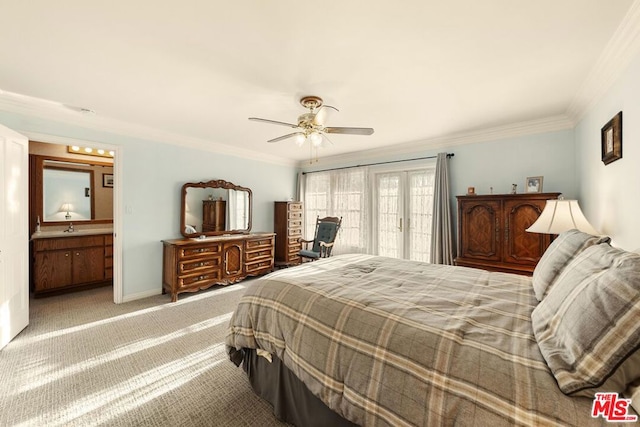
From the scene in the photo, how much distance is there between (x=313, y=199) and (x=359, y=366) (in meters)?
4.76

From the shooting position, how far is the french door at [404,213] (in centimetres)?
430

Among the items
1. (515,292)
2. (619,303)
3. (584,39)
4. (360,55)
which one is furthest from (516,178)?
(619,303)

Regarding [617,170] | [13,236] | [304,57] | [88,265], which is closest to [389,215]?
[617,170]

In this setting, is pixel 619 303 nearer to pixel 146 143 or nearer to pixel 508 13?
pixel 508 13

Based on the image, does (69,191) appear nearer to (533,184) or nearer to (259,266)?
(259,266)

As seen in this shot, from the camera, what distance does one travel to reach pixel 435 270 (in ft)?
7.39

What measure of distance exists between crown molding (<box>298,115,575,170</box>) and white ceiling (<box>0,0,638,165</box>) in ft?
0.43

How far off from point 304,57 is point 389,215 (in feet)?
11.0

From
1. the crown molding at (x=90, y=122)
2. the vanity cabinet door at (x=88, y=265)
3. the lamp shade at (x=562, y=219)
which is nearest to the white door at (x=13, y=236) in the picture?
the crown molding at (x=90, y=122)

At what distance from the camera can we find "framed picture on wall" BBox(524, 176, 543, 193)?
3246 millimetres

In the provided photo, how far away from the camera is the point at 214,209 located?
4.57m

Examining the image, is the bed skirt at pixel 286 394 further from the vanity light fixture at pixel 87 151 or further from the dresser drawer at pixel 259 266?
the vanity light fixture at pixel 87 151

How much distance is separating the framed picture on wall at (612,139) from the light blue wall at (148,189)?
4.85m

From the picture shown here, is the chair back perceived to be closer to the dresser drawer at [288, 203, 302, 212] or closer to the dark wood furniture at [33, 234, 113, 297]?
the dresser drawer at [288, 203, 302, 212]
